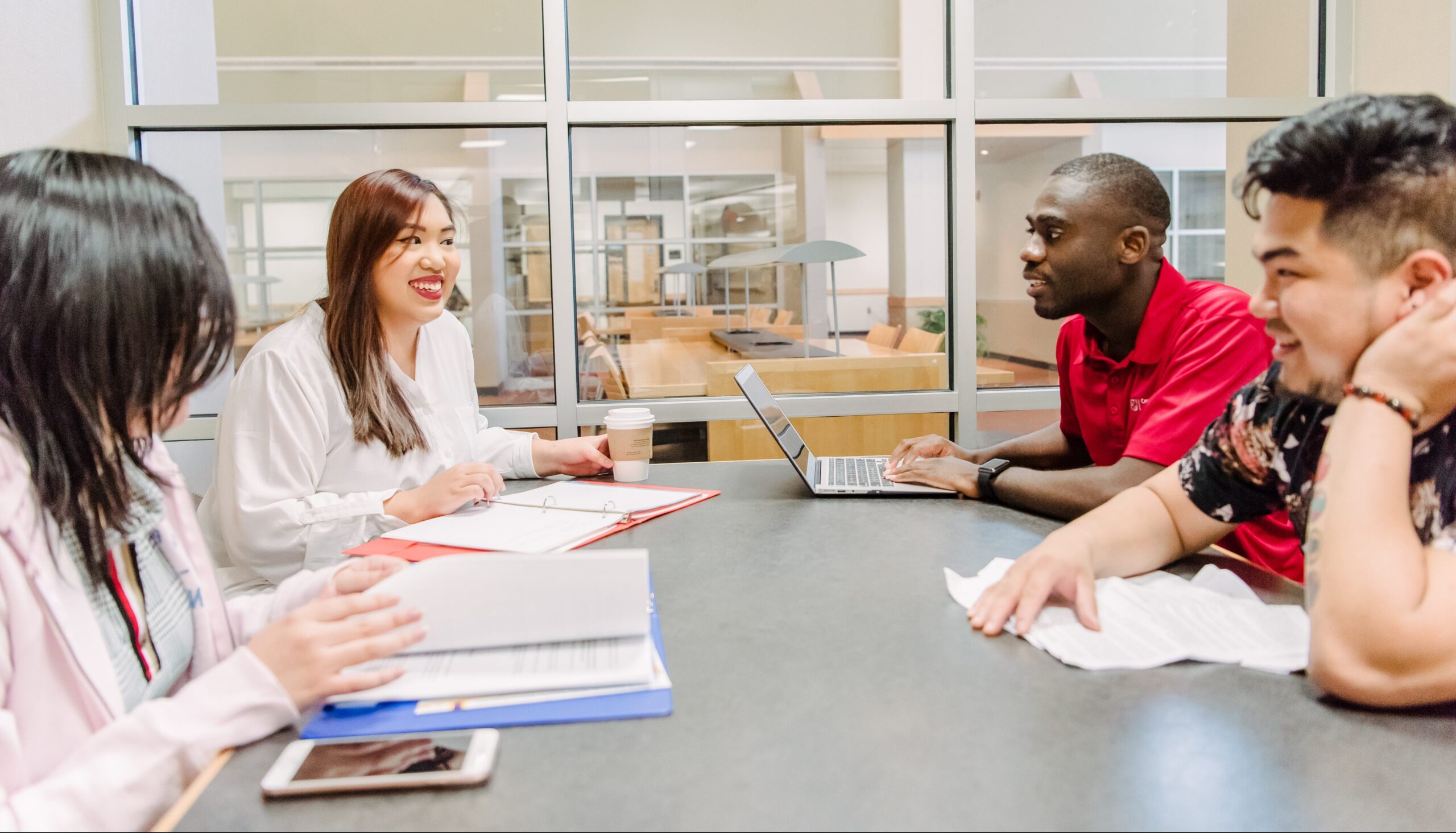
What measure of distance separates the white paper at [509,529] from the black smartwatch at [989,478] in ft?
2.07

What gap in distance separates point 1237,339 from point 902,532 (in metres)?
0.72

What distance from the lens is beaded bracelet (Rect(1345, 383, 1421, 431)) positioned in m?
0.90

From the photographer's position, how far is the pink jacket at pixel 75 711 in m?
0.69

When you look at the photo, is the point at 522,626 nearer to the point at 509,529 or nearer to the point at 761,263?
the point at 509,529

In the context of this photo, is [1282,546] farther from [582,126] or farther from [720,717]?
[582,126]

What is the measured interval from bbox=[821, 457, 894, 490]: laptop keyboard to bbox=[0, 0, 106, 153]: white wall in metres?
1.60

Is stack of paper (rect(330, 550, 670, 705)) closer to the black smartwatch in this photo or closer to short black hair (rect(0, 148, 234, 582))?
short black hair (rect(0, 148, 234, 582))

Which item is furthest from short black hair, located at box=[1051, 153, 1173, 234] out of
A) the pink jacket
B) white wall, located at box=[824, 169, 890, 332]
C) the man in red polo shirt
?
the pink jacket

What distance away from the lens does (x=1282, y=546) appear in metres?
1.62

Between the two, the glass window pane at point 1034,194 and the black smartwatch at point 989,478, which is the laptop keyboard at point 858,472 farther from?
the glass window pane at point 1034,194

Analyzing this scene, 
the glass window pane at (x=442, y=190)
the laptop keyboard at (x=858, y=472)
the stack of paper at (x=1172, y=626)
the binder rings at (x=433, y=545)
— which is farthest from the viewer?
the glass window pane at (x=442, y=190)

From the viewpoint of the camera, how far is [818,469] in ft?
6.44

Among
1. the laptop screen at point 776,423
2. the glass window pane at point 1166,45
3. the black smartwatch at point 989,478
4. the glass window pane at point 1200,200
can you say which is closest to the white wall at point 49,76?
the laptop screen at point 776,423

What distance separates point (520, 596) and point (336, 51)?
2191 millimetres
